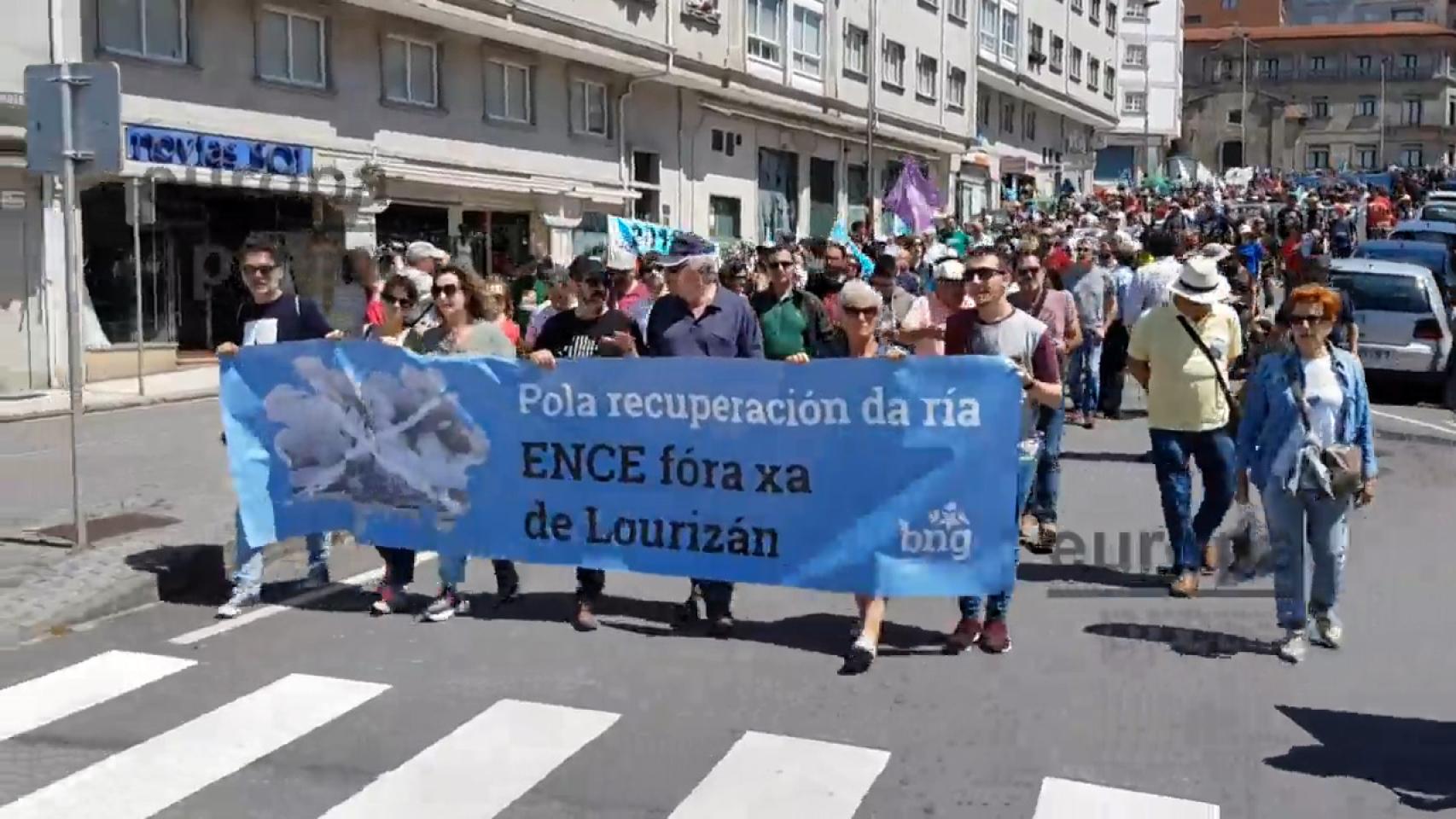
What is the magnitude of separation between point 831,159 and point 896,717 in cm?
3724

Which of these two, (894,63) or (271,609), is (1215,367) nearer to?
(271,609)

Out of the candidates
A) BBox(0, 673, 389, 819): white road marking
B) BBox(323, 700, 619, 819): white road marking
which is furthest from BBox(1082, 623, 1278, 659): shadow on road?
BBox(0, 673, 389, 819): white road marking

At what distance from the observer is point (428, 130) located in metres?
26.2

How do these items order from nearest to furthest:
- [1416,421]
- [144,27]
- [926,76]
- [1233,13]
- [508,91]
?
[1416,421], [144,27], [508,91], [926,76], [1233,13]

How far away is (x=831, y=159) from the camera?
1693 inches

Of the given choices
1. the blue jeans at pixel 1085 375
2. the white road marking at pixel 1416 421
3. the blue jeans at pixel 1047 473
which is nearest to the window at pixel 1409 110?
the white road marking at pixel 1416 421

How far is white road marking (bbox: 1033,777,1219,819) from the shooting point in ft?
18.2

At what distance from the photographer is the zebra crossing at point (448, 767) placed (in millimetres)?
5637

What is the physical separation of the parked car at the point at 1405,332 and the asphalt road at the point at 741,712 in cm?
999

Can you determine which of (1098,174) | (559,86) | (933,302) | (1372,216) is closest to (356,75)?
(559,86)

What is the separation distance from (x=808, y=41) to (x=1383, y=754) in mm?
35207

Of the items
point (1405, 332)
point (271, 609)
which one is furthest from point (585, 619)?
point (1405, 332)

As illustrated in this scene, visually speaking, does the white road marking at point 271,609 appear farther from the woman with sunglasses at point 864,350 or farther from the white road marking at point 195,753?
the woman with sunglasses at point 864,350

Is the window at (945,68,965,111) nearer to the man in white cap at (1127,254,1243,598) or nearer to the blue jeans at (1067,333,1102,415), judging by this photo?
the blue jeans at (1067,333,1102,415)
